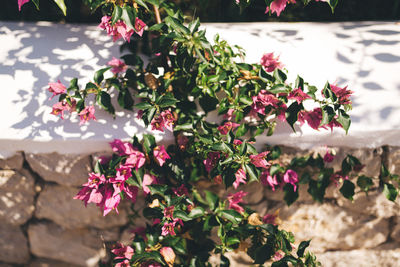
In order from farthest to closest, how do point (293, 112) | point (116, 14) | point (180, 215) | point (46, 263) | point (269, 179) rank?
point (46, 263) < point (269, 179) < point (293, 112) < point (180, 215) < point (116, 14)

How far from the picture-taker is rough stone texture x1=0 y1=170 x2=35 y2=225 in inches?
66.7

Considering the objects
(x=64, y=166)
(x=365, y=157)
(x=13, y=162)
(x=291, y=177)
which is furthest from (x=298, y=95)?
(x=13, y=162)

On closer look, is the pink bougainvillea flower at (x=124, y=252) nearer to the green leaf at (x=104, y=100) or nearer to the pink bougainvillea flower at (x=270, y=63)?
the green leaf at (x=104, y=100)

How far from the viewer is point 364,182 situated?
1.59m

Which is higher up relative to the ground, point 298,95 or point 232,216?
point 298,95

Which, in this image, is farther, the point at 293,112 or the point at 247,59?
the point at 247,59

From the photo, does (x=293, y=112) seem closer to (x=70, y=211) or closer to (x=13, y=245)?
(x=70, y=211)

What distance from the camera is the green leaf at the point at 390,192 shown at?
156 centimetres

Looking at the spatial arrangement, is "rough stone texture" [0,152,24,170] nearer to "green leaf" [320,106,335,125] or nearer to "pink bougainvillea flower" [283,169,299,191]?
"pink bougainvillea flower" [283,169,299,191]

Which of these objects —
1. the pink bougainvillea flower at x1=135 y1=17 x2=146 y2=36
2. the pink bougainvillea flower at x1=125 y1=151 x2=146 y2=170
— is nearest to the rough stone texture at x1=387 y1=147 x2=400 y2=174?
the pink bougainvillea flower at x1=125 y1=151 x2=146 y2=170

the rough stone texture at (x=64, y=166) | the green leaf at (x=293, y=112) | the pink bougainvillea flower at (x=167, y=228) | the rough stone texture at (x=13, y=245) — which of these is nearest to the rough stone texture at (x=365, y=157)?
the green leaf at (x=293, y=112)

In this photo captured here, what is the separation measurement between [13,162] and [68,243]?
501 millimetres

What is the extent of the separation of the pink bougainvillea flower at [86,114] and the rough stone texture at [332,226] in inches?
39.4

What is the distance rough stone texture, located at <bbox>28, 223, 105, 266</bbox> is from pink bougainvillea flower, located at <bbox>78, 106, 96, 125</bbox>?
632 mm
